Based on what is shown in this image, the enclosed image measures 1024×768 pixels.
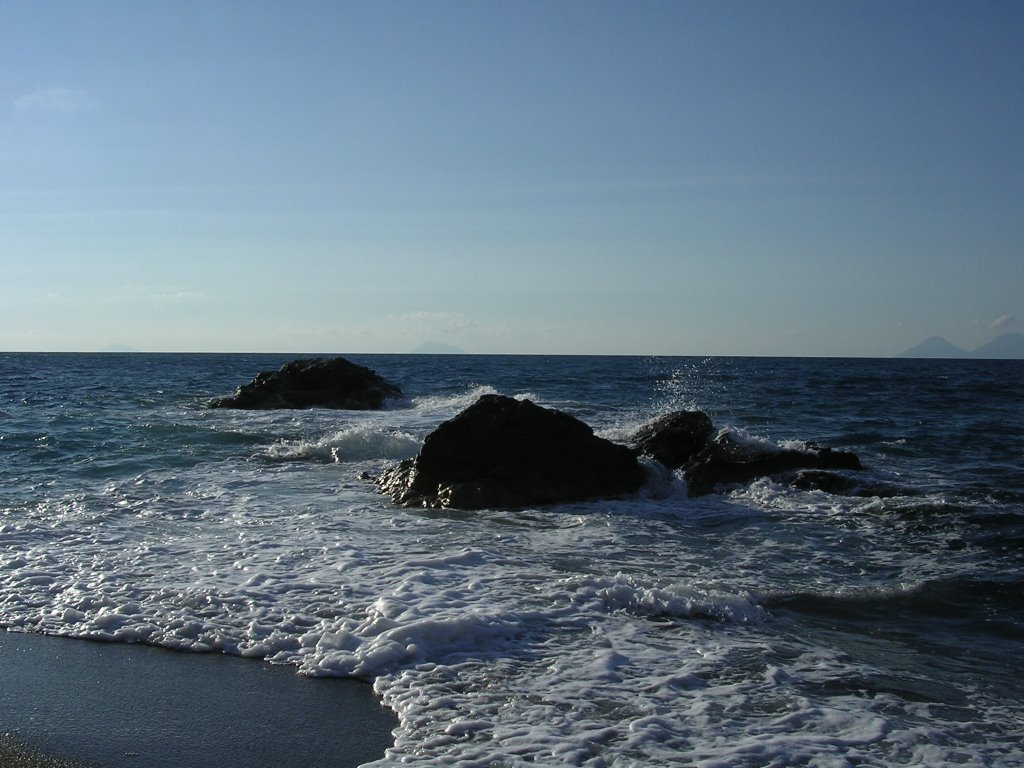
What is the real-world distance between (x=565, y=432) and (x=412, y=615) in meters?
6.09

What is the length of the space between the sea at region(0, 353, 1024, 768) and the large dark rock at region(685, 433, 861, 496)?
0.73ft

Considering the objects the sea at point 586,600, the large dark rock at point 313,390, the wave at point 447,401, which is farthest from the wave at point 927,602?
the large dark rock at point 313,390

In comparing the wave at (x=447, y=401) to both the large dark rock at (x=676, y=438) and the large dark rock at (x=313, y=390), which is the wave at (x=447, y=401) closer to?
the large dark rock at (x=313, y=390)

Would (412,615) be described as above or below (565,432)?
below

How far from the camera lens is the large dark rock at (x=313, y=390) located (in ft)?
86.9

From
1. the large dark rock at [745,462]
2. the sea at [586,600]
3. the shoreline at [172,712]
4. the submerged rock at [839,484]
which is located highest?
the large dark rock at [745,462]

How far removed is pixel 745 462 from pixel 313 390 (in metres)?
17.2

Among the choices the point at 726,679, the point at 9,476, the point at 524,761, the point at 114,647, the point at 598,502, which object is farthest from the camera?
the point at 9,476

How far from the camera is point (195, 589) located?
24.7ft

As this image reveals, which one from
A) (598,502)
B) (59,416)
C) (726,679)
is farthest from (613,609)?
(59,416)

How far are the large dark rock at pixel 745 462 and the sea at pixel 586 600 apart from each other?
224 mm

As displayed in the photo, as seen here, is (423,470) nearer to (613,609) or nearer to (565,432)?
(565,432)

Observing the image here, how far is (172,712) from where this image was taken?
519 cm

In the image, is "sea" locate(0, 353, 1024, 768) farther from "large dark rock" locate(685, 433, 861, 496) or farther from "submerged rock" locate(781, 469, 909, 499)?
"large dark rock" locate(685, 433, 861, 496)
